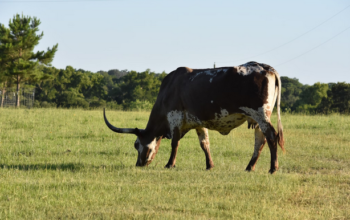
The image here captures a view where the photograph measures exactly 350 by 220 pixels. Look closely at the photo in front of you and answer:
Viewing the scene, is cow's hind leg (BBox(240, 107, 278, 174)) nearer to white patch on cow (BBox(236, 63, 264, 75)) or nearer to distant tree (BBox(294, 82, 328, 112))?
white patch on cow (BBox(236, 63, 264, 75))

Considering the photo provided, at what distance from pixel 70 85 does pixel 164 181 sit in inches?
2350

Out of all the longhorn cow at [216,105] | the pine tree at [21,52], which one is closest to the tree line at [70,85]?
the pine tree at [21,52]

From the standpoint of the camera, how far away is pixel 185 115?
28.4 feet

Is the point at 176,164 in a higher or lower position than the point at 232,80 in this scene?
lower

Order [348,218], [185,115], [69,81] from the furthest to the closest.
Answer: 1. [69,81]
2. [185,115]
3. [348,218]

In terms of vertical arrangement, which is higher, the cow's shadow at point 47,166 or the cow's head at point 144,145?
the cow's head at point 144,145

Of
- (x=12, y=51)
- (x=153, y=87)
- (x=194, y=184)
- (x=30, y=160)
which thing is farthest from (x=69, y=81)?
(x=194, y=184)

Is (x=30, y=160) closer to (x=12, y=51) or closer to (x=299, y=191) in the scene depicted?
(x=299, y=191)

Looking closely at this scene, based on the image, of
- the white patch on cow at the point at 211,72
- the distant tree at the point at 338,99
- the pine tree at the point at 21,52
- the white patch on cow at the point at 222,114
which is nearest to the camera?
the white patch on cow at the point at 222,114

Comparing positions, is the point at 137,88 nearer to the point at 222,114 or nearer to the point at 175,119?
the point at 175,119

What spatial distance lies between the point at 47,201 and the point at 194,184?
7.69 feet

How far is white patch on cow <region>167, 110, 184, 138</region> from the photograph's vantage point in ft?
28.5

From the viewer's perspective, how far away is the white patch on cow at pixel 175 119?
28.5 feet

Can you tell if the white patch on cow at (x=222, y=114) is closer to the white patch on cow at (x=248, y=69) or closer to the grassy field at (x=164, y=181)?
the white patch on cow at (x=248, y=69)
